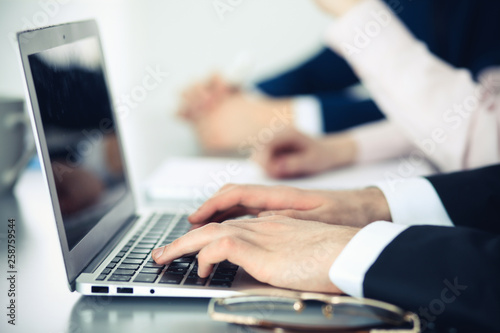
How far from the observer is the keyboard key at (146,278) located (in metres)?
0.56

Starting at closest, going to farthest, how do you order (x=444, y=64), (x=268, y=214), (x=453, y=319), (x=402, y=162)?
(x=453, y=319), (x=268, y=214), (x=444, y=64), (x=402, y=162)

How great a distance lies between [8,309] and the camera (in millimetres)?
576

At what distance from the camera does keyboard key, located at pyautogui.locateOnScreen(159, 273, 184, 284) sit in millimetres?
562

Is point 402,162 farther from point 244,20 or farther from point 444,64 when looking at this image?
point 244,20

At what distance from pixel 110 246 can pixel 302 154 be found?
583 mm

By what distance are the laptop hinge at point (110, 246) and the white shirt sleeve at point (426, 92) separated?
55cm

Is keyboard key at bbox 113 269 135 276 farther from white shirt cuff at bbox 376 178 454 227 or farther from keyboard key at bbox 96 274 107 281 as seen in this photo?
white shirt cuff at bbox 376 178 454 227

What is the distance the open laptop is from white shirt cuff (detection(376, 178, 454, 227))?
0.28m

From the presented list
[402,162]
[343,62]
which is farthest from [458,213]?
[343,62]

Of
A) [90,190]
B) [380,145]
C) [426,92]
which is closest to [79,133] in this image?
[90,190]

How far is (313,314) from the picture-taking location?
494mm

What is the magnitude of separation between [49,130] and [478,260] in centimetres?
47

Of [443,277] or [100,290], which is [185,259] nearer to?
[100,290]

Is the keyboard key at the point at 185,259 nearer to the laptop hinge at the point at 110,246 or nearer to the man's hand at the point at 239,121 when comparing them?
the laptop hinge at the point at 110,246
